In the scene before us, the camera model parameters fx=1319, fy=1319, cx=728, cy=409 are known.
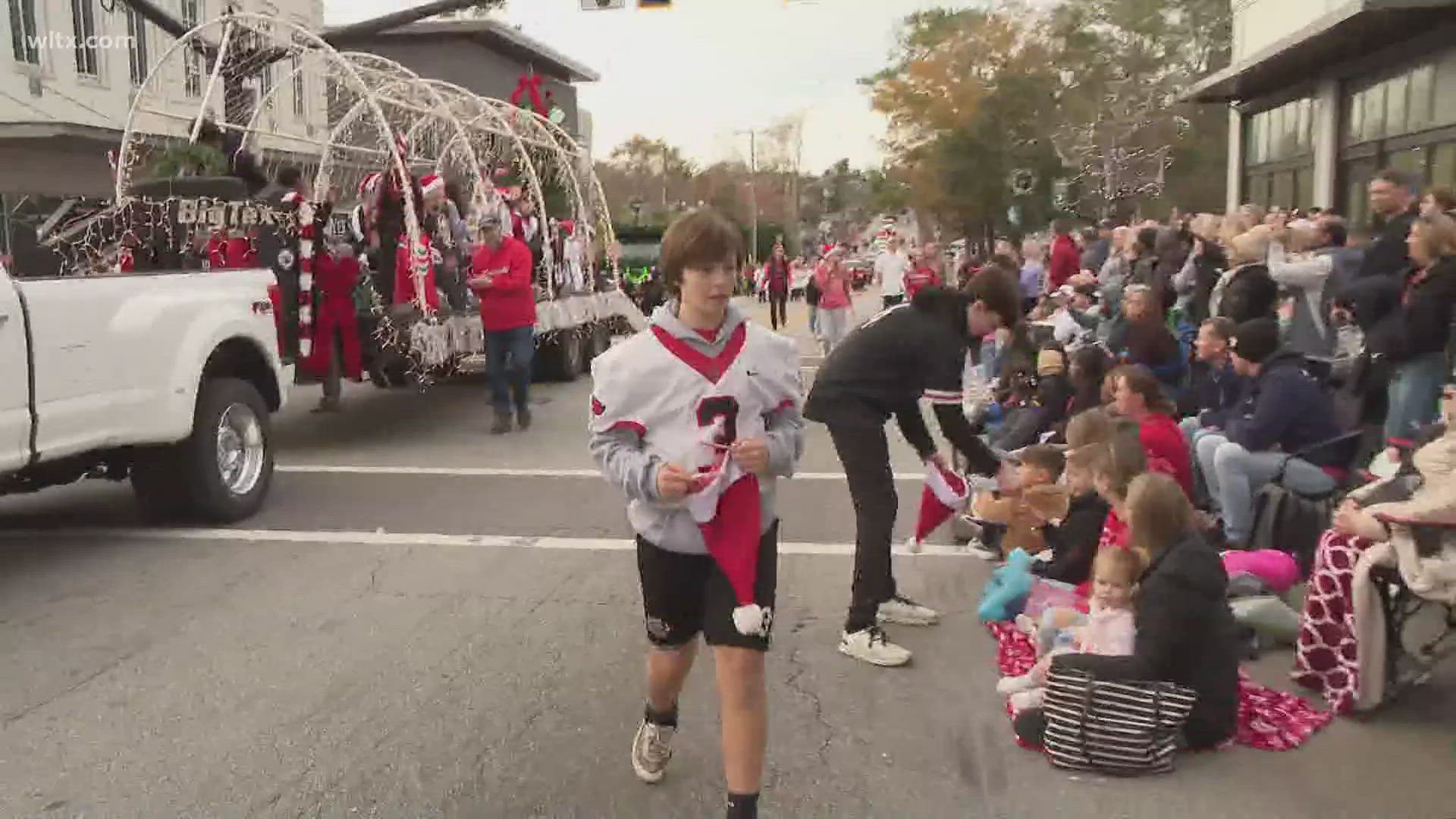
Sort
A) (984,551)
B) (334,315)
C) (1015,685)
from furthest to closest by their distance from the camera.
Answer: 1. (334,315)
2. (984,551)
3. (1015,685)

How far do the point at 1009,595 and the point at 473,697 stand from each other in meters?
2.36

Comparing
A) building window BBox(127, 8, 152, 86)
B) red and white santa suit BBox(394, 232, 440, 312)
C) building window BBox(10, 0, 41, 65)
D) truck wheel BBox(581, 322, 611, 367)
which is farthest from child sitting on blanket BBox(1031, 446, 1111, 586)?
building window BBox(127, 8, 152, 86)

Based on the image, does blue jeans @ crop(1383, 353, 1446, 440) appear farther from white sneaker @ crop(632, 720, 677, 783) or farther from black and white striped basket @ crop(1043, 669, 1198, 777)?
white sneaker @ crop(632, 720, 677, 783)

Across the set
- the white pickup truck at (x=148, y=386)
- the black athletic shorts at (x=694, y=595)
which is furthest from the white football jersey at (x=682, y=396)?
the white pickup truck at (x=148, y=386)

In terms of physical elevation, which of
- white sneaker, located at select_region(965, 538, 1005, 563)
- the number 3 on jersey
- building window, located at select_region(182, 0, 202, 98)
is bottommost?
white sneaker, located at select_region(965, 538, 1005, 563)

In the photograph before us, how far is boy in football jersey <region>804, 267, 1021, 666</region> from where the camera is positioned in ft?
17.5

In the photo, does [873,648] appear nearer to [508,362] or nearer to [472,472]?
[472,472]

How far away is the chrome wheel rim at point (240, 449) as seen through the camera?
788cm

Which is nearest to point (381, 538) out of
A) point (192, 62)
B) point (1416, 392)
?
point (1416, 392)

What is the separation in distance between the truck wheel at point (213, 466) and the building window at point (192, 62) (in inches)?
307

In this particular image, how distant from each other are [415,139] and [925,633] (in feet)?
40.4

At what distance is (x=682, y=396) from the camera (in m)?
3.51

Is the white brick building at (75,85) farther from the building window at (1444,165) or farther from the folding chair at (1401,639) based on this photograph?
the folding chair at (1401,639)

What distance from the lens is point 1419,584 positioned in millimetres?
4363
